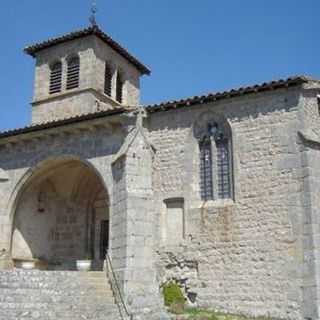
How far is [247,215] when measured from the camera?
14.0 m

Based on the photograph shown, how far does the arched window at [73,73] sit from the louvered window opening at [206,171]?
8330 millimetres

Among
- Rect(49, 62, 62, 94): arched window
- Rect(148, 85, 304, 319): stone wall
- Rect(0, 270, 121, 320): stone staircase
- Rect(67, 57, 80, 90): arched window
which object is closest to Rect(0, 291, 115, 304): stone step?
Rect(0, 270, 121, 320): stone staircase

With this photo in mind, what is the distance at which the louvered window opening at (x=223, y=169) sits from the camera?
586 inches

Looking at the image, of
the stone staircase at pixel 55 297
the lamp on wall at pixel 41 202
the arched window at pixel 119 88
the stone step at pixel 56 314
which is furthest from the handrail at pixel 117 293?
the arched window at pixel 119 88

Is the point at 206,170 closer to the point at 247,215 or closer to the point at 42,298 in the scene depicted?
the point at 247,215

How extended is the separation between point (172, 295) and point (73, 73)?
11488 mm

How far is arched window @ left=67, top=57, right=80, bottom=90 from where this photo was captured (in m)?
21.8

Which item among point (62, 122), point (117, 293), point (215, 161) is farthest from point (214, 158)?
point (62, 122)

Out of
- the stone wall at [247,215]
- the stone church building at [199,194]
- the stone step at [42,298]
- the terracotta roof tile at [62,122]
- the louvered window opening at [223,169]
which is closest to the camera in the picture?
the stone step at [42,298]

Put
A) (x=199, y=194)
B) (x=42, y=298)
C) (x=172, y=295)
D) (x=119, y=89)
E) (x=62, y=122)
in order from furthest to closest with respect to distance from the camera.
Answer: (x=119, y=89), (x=62, y=122), (x=199, y=194), (x=172, y=295), (x=42, y=298)

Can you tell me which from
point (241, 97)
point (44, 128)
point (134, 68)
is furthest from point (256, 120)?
point (134, 68)

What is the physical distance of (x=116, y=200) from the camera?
14.9 meters

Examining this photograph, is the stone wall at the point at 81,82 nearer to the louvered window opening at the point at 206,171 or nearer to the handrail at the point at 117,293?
the louvered window opening at the point at 206,171

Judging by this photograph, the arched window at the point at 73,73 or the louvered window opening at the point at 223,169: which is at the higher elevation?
the arched window at the point at 73,73
